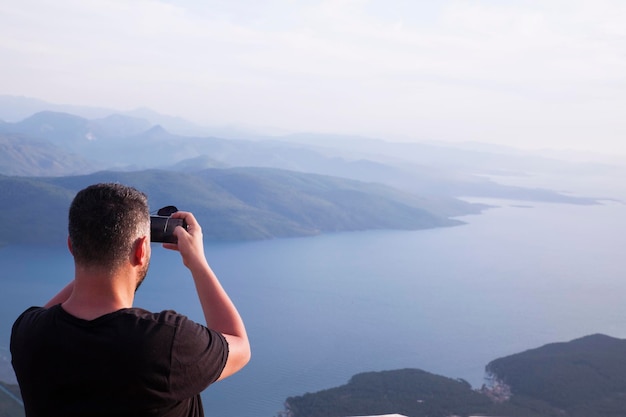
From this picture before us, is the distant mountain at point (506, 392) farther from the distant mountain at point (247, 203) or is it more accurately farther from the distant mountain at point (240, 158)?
the distant mountain at point (240, 158)

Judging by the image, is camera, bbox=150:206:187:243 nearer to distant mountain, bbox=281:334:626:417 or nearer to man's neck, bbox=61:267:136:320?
man's neck, bbox=61:267:136:320

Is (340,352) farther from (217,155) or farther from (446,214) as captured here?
(217,155)

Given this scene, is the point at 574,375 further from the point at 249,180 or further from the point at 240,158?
the point at 240,158

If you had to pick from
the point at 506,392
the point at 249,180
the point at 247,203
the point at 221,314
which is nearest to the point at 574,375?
the point at 506,392

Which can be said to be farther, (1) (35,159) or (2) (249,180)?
(1) (35,159)

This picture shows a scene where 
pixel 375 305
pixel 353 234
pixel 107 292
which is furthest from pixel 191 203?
pixel 107 292

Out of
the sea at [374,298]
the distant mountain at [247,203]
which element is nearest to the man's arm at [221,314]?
the sea at [374,298]

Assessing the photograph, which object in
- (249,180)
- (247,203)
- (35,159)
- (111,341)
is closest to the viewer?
(111,341)
